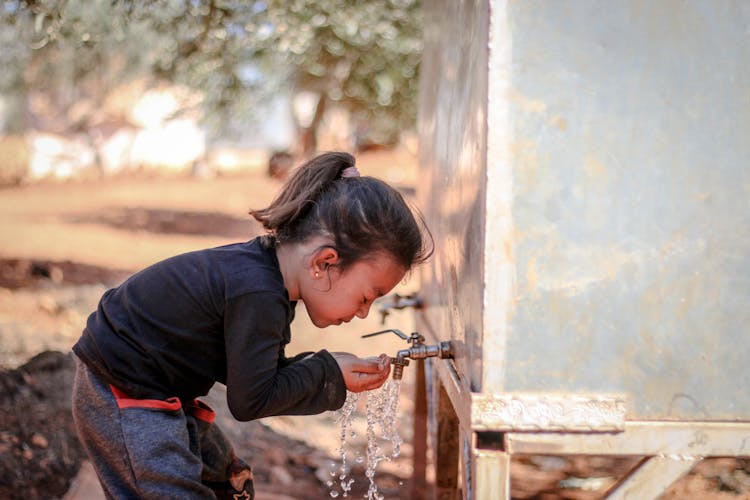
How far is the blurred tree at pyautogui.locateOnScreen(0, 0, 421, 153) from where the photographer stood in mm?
4227

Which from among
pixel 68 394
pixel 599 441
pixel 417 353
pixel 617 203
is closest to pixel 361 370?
pixel 417 353

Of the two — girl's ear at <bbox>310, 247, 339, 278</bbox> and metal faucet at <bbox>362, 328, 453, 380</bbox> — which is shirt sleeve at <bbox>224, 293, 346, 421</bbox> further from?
metal faucet at <bbox>362, 328, 453, 380</bbox>

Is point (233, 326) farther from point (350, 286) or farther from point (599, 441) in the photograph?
Answer: point (599, 441)

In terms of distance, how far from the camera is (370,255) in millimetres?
1969

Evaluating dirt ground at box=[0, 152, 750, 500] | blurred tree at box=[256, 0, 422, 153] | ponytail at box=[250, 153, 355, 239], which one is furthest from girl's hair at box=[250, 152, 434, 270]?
blurred tree at box=[256, 0, 422, 153]

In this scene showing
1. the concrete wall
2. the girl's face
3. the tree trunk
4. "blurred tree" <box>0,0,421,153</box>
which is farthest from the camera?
the tree trunk

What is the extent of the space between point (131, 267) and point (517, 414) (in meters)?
9.05

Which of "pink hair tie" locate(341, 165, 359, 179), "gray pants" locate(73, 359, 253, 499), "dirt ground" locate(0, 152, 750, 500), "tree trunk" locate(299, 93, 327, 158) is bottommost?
"dirt ground" locate(0, 152, 750, 500)

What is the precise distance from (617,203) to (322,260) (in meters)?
0.71

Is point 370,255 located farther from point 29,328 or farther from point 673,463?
point 29,328

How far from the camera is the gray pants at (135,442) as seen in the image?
1938mm

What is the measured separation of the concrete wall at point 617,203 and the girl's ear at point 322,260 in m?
0.45

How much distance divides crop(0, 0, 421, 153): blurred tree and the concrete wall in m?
2.58

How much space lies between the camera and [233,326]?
1874mm
